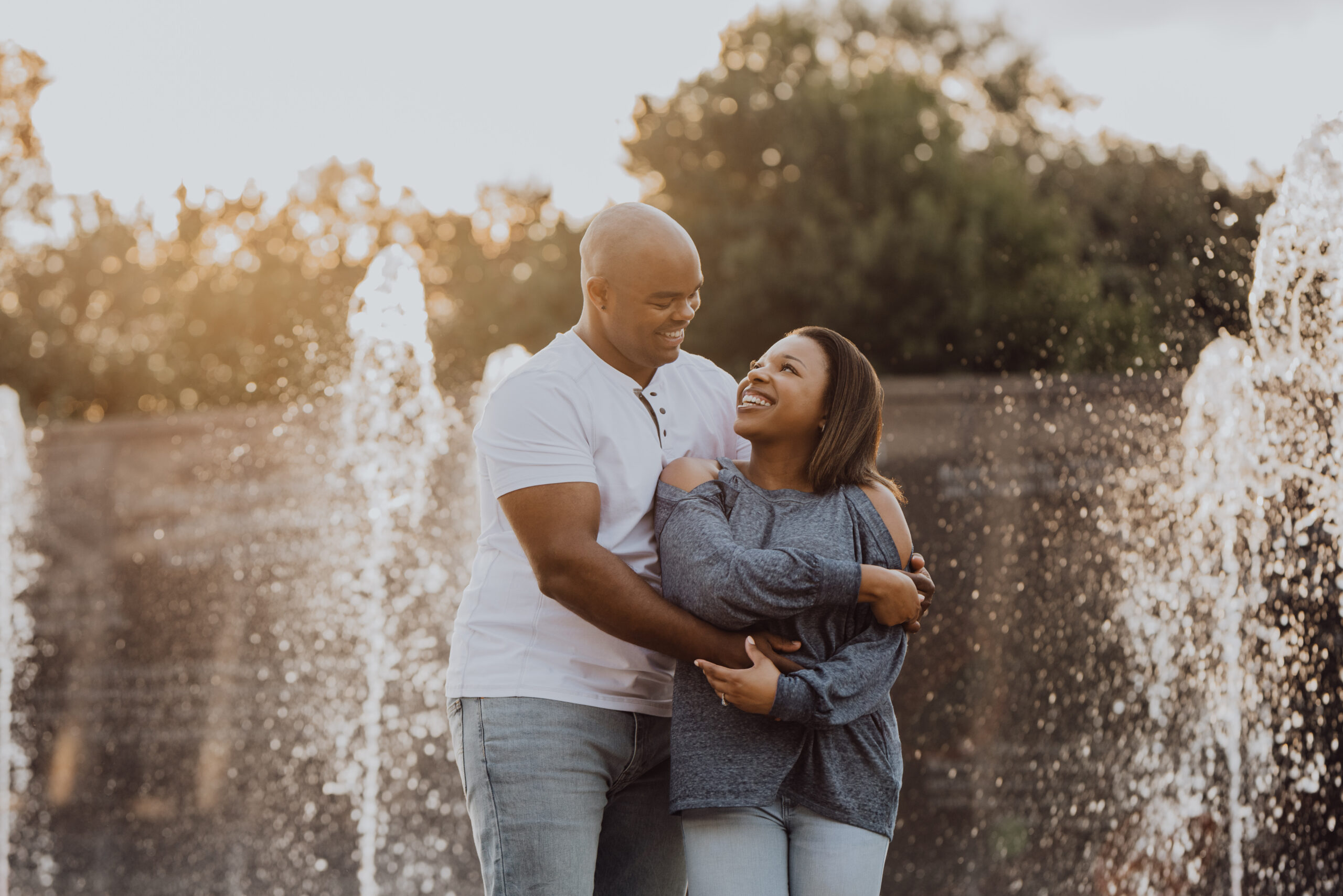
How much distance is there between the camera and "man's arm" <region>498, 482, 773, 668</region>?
172cm

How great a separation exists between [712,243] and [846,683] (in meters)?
10.7

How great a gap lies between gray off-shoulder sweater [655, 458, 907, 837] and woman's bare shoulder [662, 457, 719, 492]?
0.02 meters

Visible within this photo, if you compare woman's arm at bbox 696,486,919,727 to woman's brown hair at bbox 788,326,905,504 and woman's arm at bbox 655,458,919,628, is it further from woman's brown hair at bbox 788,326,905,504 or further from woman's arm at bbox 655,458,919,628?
woman's brown hair at bbox 788,326,905,504

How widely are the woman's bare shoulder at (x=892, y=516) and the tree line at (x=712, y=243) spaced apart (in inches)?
264

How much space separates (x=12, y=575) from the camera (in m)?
6.78

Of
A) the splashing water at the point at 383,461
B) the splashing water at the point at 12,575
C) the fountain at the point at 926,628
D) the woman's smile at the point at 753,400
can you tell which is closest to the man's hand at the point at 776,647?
the woman's smile at the point at 753,400

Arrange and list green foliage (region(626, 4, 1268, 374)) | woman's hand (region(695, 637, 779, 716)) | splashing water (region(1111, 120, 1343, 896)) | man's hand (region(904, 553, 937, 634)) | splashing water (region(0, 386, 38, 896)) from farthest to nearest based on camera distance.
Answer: green foliage (region(626, 4, 1268, 374)), splashing water (region(0, 386, 38, 896)), splashing water (region(1111, 120, 1343, 896)), man's hand (region(904, 553, 937, 634)), woman's hand (region(695, 637, 779, 716))

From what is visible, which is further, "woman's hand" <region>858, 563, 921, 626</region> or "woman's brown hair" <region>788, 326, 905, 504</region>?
"woman's brown hair" <region>788, 326, 905, 504</region>

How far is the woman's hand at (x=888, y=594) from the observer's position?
69.0 inches

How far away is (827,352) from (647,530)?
403 mm

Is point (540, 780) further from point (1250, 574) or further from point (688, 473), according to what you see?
point (1250, 574)

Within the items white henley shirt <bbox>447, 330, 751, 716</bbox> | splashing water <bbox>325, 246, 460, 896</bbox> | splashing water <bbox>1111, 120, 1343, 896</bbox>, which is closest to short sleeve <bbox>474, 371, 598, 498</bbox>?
white henley shirt <bbox>447, 330, 751, 716</bbox>

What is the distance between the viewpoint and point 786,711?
170 cm

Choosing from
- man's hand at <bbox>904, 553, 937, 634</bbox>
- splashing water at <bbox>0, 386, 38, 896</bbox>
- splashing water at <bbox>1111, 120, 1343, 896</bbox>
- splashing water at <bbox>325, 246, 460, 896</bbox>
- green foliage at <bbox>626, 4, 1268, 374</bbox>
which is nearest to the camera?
man's hand at <bbox>904, 553, 937, 634</bbox>
